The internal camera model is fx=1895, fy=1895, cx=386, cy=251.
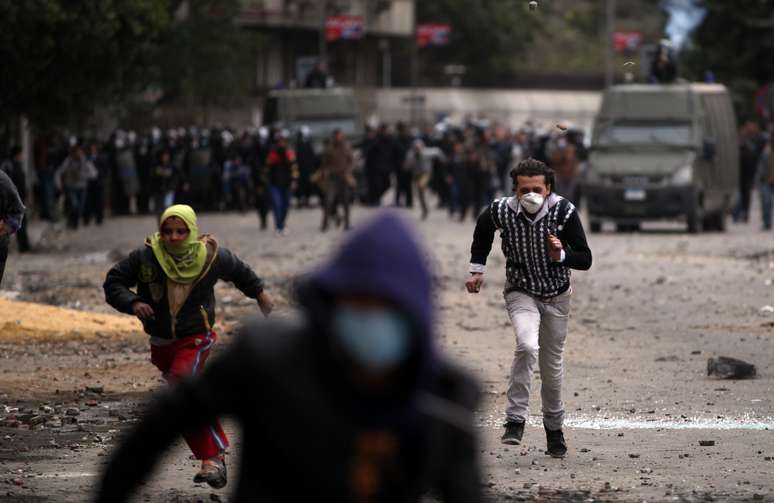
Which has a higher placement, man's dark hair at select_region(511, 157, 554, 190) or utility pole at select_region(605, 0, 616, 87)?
man's dark hair at select_region(511, 157, 554, 190)

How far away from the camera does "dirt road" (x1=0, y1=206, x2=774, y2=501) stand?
27.2 feet

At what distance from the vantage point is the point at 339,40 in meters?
91.9

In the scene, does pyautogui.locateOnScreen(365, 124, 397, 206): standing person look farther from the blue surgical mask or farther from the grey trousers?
the blue surgical mask

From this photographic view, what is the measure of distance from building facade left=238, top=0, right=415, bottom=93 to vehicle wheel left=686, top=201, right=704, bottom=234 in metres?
52.1

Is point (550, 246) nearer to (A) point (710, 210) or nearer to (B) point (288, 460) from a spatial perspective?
(B) point (288, 460)

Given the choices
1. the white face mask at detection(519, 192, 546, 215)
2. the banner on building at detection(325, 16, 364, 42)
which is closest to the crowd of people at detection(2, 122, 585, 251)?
the white face mask at detection(519, 192, 546, 215)

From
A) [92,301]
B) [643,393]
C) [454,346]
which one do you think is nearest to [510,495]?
[643,393]

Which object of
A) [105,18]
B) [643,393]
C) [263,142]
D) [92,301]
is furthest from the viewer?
[263,142]

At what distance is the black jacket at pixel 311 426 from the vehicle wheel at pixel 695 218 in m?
27.2

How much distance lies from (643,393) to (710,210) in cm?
2045

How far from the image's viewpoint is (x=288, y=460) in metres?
3.54

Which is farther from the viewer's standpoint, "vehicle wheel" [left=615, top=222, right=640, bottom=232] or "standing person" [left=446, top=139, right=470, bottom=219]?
"standing person" [left=446, top=139, right=470, bottom=219]

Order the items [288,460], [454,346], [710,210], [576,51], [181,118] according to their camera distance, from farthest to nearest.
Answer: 1. [576,51]
2. [181,118]
3. [710,210]
4. [454,346]
5. [288,460]

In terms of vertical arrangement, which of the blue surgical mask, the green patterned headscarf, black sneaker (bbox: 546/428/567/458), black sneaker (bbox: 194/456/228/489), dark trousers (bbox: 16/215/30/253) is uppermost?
the blue surgical mask
